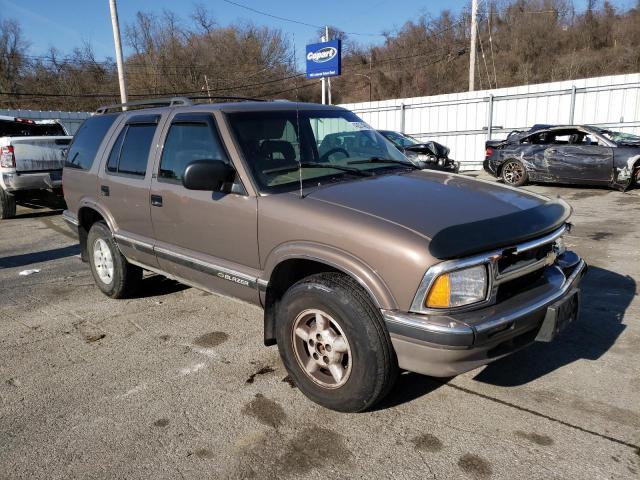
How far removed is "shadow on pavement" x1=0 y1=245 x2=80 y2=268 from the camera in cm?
668

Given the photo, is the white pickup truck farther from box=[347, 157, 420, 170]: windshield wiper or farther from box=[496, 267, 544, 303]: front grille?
box=[496, 267, 544, 303]: front grille

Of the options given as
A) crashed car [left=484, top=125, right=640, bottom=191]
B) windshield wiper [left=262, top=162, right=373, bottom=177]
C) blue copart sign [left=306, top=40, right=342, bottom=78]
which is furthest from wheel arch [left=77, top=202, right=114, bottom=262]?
blue copart sign [left=306, top=40, right=342, bottom=78]

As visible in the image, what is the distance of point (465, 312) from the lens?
8.22 feet

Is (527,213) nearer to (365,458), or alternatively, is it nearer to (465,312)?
(465,312)

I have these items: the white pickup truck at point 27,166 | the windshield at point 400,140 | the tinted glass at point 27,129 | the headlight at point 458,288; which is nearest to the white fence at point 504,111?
the windshield at point 400,140

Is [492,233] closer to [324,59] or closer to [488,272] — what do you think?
[488,272]

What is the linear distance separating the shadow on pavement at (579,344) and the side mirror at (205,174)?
2.19m

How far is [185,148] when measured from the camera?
12.6ft

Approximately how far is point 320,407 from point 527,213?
67.3 inches

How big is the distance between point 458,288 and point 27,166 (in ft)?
31.8

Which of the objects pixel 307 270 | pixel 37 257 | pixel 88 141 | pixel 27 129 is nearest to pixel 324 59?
pixel 27 129

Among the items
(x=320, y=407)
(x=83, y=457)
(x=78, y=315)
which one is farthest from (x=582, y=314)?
(x=78, y=315)

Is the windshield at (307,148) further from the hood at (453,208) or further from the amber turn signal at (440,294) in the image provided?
the amber turn signal at (440,294)

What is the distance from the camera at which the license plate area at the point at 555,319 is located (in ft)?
8.87
